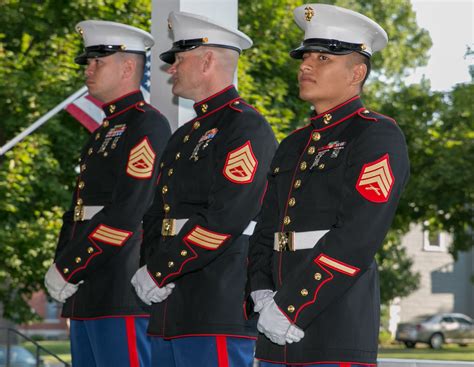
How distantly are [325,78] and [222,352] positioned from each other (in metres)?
1.03

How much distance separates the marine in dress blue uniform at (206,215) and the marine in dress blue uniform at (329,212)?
25 cm

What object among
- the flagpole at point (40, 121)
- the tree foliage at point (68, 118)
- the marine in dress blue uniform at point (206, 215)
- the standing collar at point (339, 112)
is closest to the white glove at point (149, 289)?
the marine in dress blue uniform at point (206, 215)

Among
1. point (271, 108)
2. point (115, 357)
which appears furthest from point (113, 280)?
point (271, 108)

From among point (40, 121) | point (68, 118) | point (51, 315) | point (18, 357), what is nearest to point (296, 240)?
point (40, 121)

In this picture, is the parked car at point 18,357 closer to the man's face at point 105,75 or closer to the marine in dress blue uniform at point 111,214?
the marine in dress blue uniform at point 111,214

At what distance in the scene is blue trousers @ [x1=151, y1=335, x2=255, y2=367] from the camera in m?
3.60

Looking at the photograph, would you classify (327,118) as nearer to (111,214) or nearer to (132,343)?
(111,214)

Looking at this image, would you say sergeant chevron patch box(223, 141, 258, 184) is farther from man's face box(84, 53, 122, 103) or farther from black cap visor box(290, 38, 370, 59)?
man's face box(84, 53, 122, 103)

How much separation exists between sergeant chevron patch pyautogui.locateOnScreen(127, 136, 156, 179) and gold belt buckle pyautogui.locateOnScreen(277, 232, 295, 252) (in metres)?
1.04

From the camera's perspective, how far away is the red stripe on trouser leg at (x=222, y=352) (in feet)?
11.8

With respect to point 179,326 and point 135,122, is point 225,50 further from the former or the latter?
point 179,326

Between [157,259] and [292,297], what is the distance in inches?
32.0

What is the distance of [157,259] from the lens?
12.0ft

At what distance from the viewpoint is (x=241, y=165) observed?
3609mm
